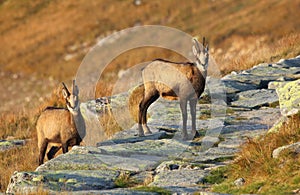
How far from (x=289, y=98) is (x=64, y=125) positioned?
429 centimetres

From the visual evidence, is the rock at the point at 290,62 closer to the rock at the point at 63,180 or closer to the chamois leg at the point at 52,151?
the chamois leg at the point at 52,151

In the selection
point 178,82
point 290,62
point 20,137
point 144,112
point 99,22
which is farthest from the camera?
point 99,22

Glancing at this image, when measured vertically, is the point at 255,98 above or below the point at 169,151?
above

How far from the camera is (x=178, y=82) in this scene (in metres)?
13.4

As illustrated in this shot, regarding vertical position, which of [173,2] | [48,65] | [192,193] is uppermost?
[173,2]

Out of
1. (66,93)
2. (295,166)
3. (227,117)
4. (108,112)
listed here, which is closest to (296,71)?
(227,117)

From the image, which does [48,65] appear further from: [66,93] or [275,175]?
[275,175]

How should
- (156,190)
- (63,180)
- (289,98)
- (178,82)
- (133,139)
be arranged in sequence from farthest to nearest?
(133,139)
(178,82)
(289,98)
(63,180)
(156,190)

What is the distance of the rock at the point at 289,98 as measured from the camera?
11.7m

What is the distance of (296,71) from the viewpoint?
57.9 feet

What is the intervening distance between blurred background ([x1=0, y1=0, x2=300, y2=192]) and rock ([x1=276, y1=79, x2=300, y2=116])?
3191 cm

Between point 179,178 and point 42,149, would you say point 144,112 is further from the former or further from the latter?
point 179,178

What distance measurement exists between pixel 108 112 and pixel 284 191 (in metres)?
7.65

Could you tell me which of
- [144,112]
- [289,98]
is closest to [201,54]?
[144,112]
